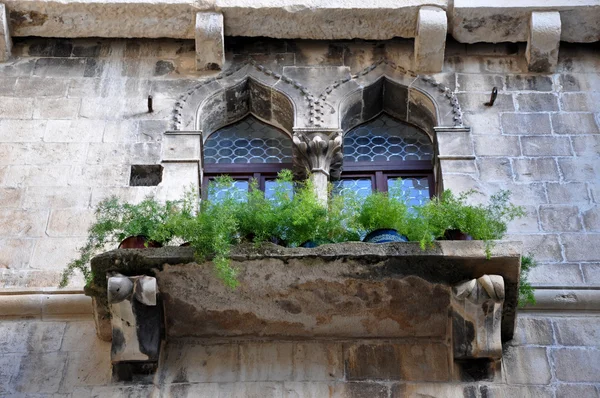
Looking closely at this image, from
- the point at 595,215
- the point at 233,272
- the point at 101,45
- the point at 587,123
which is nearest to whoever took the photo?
the point at 233,272

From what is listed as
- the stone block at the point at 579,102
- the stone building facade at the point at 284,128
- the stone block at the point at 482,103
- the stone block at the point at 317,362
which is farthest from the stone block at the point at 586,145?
the stone block at the point at 317,362

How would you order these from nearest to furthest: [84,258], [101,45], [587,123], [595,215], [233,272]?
[233,272]
[84,258]
[595,215]
[587,123]
[101,45]

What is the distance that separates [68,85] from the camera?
930cm

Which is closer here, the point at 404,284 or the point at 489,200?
the point at 404,284

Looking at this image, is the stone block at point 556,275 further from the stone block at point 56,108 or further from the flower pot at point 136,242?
the stone block at point 56,108

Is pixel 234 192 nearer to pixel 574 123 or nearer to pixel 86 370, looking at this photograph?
pixel 86 370

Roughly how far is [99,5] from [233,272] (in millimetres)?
3591

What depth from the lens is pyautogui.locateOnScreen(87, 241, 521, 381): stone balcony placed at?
6.88 metres

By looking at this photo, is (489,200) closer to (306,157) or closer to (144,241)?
(306,157)

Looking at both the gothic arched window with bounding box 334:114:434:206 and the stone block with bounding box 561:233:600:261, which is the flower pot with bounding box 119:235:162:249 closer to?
the gothic arched window with bounding box 334:114:434:206

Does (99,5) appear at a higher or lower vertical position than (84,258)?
higher

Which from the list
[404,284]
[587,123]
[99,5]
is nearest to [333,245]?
[404,284]

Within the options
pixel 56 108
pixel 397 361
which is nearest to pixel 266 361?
pixel 397 361

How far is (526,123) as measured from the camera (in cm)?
A: 901
